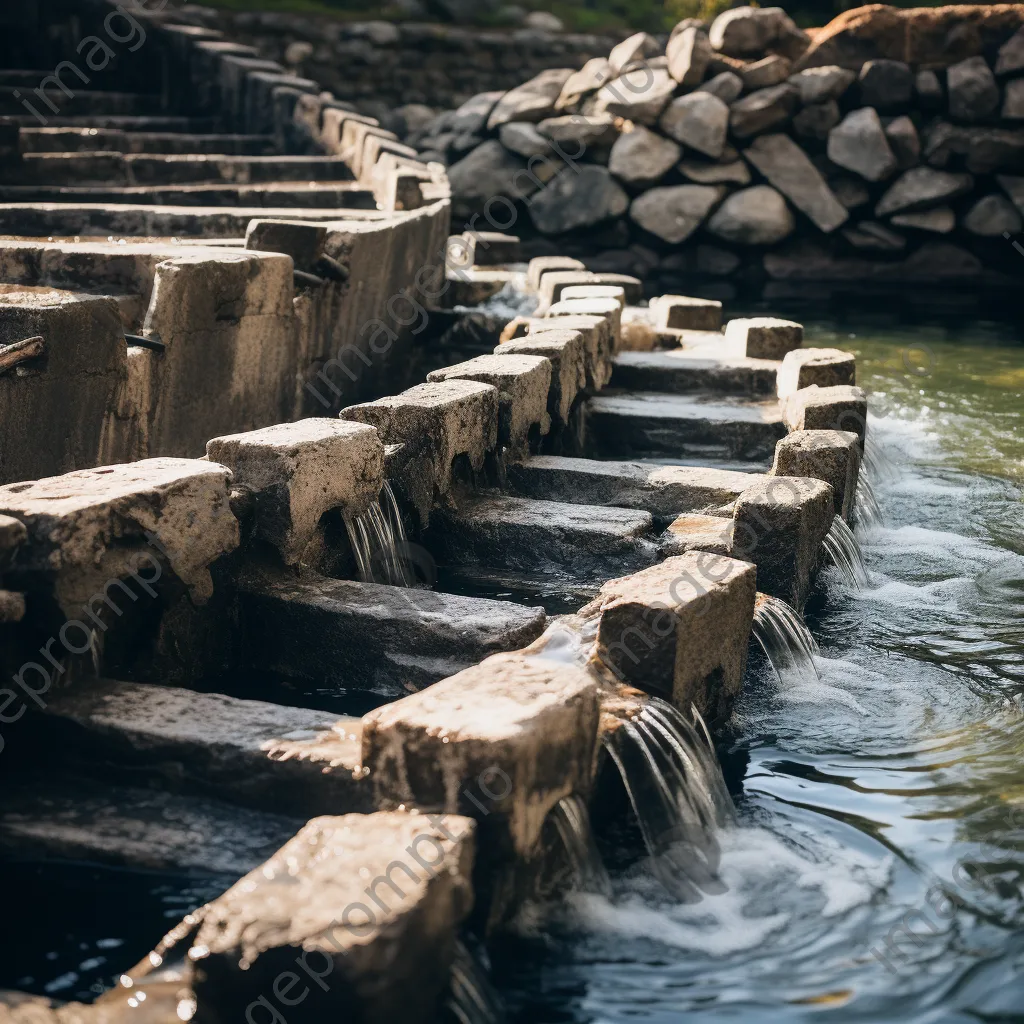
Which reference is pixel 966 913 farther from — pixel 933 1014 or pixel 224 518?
pixel 224 518

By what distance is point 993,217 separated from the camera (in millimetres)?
17625

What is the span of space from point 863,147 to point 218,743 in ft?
51.0

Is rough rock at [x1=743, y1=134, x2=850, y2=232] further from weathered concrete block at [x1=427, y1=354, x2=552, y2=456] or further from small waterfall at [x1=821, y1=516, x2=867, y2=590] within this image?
small waterfall at [x1=821, y1=516, x2=867, y2=590]

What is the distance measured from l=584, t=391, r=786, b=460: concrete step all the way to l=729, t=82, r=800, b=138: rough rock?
991cm

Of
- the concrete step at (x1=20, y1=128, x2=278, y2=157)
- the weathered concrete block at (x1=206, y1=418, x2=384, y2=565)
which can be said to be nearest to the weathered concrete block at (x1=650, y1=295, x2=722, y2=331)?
the concrete step at (x1=20, y1=128, x2=278, y2=157)

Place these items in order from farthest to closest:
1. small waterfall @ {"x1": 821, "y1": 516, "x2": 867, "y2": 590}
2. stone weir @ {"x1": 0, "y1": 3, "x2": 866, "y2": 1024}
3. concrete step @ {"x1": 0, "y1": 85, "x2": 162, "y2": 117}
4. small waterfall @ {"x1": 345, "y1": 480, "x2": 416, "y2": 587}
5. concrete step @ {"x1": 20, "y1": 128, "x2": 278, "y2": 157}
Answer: concrete step @ {"x1": 0, "y1": 85, "x2": 162, "y2": 117}, concrete step @ {"x1": 20, "y1": 128, "x2": 278, "y2": 157}, small waterfall @ {"x1": 821, "y1": 516, "x2": 867, "y2": 590}, small waterfall @ {"x1": 345, "y1": 480, "x2": 416, "y2": 587}, stone weir @ {"x1": 0, "y1": 3, "x2": 866, "y2": 1024}

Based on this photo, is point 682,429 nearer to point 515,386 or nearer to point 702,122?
point 515,386

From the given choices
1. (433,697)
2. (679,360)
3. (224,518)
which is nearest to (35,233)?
(679,360)

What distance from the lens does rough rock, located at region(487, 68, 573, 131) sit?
60.7ft

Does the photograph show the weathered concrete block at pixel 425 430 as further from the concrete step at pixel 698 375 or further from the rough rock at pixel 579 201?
the rough rock at pixel 579 201

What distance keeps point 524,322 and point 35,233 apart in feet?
11.6

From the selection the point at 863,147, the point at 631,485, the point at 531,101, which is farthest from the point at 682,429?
the point at 531,101

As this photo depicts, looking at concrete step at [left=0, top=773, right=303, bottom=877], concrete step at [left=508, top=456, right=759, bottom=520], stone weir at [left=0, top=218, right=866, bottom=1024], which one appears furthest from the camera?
concrete step at [left=508, top=456, right=759, bottom=520]

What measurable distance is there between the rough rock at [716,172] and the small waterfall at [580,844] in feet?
49.1
